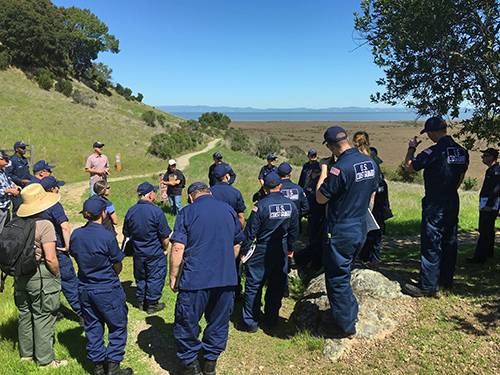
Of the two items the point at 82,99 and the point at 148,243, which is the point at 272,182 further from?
the point at 82,99

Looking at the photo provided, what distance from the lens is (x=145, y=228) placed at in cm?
519

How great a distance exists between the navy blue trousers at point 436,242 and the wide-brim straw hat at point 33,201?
4512mm

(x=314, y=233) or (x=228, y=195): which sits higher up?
(x=228, y=195)

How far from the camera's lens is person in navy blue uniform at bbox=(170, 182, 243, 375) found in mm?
3734

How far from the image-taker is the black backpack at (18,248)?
349cm

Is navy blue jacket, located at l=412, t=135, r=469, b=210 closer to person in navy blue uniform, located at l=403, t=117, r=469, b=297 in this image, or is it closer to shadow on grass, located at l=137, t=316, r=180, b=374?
person in navy blue uniform, located at l=403, t=117, r=469, b=297

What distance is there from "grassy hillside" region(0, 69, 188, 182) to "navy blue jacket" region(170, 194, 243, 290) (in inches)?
667

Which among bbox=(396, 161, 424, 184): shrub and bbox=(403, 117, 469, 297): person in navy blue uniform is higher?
bbox=(403, 117, 469, 297): person in navy blue uniform

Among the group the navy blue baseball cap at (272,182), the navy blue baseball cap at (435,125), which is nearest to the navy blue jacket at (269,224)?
the navy blue baseball cap at (272,182)

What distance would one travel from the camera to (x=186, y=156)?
90.0ft

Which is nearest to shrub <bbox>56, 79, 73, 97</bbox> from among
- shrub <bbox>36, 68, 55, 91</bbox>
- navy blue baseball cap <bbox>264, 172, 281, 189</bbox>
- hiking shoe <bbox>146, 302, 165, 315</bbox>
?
shrub <bbox>36, 68, 55, 91</bbox>

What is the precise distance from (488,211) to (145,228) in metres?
5.94

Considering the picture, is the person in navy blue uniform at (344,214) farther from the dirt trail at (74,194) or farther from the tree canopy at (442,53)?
the dirt trail at (74,194)

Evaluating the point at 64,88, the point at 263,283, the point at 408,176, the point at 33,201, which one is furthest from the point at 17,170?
the point at 64,88
